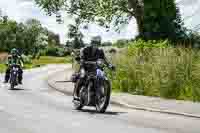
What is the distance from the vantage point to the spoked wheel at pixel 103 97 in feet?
49.5

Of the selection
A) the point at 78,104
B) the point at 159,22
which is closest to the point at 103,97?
the point at 78,104

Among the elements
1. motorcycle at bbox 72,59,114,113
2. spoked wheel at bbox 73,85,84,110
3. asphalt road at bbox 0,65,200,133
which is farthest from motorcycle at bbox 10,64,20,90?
motorcycle at bbox 72,59,114,113

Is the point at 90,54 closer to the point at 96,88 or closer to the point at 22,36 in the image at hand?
the point at 96,88

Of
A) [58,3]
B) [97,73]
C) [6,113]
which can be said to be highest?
[58,3]

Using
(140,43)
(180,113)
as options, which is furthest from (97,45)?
(140,43)

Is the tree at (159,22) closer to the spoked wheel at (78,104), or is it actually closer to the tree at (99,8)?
the tree at (99,8)

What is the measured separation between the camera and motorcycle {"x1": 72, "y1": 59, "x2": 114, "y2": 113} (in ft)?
49.8

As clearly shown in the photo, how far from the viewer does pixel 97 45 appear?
15836 millimetres

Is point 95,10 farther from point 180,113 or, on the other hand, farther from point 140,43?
point 180,113

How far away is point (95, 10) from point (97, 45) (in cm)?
3661

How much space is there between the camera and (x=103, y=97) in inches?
604

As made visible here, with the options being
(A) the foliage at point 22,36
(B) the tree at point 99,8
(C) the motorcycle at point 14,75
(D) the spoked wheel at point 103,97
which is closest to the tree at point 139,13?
(B) the tree at point 99,8

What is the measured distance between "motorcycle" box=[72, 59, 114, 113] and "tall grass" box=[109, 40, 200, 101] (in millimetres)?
4007

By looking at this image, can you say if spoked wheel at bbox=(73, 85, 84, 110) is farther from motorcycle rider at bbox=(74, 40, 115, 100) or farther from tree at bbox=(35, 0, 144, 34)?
tree at bbox=(35, 0, 144, 34)
